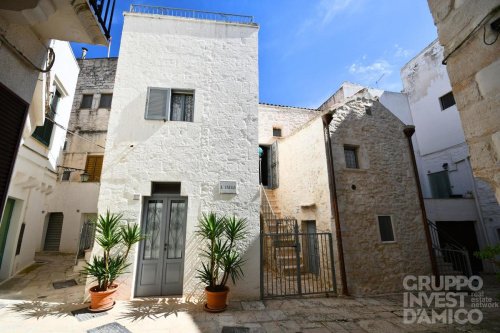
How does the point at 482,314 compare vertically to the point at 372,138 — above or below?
below

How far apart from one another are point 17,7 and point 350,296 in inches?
333

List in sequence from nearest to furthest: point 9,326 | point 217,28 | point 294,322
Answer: point 9,326 → point 294,322 → point 217,28

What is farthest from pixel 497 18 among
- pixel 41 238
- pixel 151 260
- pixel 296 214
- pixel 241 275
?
pixel 41 238

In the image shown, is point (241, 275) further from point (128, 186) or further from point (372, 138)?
point (372, 138)

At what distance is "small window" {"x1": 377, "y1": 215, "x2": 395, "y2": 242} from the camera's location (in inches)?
282

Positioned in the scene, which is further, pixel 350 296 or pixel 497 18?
pixel 350 296

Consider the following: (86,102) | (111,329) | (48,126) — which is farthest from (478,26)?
(86,102)

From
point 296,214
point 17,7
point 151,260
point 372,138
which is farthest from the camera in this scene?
point 296,214

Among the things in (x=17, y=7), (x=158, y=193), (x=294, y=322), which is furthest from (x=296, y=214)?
(x=17, y=7)

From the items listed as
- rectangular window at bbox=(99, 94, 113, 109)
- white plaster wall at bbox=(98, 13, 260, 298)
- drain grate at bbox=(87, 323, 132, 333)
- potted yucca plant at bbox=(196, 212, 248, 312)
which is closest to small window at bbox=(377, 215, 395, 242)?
white plaster wall at bbox=(98, 13, 260, 298)

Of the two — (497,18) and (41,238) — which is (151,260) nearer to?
(497,18)

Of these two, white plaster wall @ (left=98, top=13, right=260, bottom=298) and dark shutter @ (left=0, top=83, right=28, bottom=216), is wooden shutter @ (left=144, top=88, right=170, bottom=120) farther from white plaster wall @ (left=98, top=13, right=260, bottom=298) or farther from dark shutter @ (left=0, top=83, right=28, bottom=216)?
dark shutter @ (left=0, top=83, right=28, bottom=216)

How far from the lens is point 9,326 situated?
156 inches

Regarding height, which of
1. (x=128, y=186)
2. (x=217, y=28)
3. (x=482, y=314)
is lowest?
(x=482, y=314)
